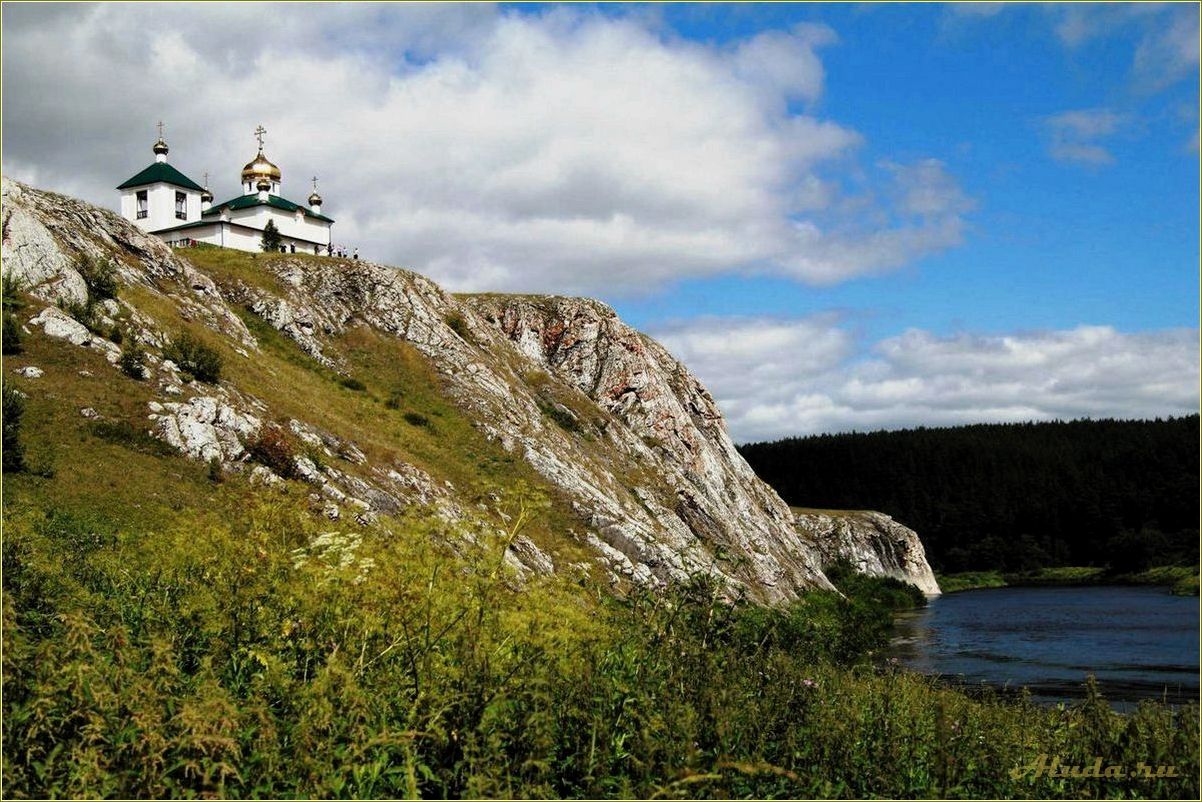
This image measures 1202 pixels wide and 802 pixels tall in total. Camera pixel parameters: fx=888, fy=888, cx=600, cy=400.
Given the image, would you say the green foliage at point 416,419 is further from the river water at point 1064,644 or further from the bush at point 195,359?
the river water at point 1064,644

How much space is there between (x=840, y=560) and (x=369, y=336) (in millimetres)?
69993

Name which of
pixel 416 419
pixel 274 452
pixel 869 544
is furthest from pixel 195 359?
pixel 869 544

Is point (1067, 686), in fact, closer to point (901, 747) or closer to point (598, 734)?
point (901, 747)

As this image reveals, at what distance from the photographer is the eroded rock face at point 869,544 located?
118 m

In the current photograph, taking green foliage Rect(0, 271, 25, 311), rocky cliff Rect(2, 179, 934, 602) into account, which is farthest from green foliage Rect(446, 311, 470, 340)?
green foliage Rect(0, 271, 25, 311)

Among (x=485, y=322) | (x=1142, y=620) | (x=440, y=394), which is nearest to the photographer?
(x=440, y=394)

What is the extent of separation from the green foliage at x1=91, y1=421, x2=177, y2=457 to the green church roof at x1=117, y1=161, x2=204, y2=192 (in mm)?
66833

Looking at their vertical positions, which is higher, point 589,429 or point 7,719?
point 589,429

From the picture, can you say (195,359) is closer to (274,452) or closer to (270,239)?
(274,452)

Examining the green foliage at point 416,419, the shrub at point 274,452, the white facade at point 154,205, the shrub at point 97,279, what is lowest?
the shrub at point 274,452

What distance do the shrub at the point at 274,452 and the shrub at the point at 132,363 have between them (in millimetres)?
5646

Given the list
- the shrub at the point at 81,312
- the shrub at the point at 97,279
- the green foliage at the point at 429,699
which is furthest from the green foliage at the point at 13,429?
the green foliage at the point at 429,699

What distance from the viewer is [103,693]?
299 inches

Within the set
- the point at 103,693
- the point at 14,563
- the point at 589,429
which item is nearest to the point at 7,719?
the point at 103,693
